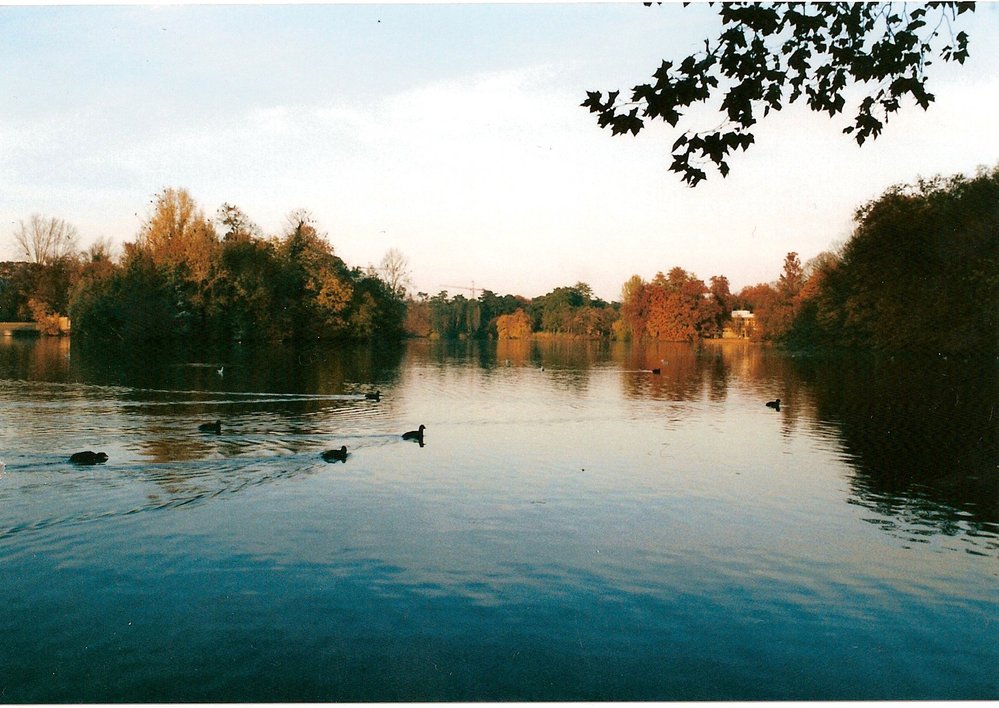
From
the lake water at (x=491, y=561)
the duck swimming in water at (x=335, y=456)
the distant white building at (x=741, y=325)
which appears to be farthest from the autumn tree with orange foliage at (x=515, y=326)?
the duck swimming in water at (x=335, y=456)

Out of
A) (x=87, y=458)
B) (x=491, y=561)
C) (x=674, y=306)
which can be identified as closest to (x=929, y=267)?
(x=674, y=306)

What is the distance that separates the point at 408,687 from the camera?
9.46m

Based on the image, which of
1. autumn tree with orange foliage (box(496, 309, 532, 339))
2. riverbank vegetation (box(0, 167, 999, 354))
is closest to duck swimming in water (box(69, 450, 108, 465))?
riverbank vegetation (box(0, 167, 999, 354))

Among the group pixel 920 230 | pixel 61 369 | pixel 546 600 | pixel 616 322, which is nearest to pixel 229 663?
pixel 546 600

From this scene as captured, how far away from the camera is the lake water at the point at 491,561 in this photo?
32.2ft

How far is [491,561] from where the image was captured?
1397 centimetres

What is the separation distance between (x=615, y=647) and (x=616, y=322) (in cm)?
12068

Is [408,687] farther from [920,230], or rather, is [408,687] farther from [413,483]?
[920,230]

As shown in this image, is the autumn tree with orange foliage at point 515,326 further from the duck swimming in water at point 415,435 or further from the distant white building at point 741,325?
the duck swimming in water at point 415,435

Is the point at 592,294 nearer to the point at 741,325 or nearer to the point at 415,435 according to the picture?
the point at 741,325

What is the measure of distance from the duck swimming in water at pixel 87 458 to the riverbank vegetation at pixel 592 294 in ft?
180

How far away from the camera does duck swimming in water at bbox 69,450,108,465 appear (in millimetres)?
21422

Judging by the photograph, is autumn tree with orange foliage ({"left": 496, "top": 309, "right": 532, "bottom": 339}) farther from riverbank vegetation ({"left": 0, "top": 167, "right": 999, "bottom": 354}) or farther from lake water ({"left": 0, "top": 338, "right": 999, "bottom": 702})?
lake water ({"left": 0, "top": 338, "right": 999, "bottom": 702})

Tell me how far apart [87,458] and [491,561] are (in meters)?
13.3
